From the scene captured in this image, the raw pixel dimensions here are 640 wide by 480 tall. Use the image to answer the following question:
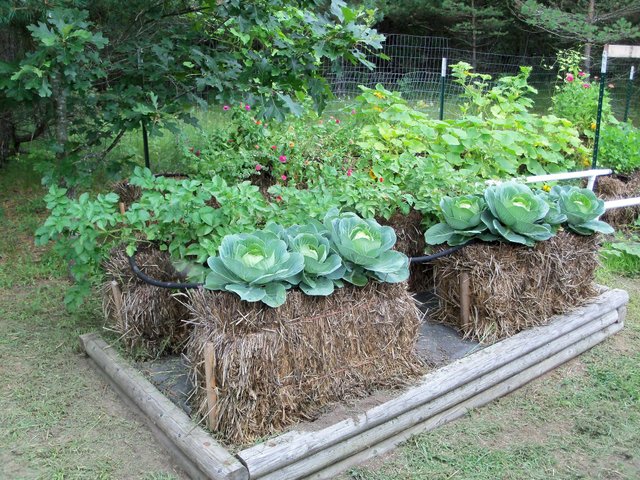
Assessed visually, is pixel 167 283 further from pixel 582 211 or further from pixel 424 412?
pixel 582 211

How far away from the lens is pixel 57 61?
307 centimetres

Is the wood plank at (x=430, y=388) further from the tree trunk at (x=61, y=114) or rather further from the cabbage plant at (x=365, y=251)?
the tree trunk at (x=61, y=114)

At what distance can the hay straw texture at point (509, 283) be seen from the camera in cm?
351

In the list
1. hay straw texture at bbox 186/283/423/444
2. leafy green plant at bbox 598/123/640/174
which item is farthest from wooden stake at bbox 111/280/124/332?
leafy green plant at bbox 598/123/640/174

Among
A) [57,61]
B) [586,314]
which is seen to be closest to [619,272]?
[586,314]

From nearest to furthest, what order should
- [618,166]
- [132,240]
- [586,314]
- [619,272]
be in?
[132,240] → [586,314] → [619,272] → [618,166]

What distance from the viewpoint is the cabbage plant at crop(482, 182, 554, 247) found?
11.4 feet

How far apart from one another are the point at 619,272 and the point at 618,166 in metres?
1.83

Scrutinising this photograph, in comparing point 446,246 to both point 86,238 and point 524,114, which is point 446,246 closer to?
point 86,238

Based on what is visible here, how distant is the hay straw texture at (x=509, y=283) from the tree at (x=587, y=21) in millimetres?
10046

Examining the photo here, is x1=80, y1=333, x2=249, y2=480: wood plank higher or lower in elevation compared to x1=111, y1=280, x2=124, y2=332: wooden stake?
lower

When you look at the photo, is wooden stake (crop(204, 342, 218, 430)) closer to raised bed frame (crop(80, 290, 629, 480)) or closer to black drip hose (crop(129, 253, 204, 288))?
raised bed frame (crop(80, 290, 629, 480))

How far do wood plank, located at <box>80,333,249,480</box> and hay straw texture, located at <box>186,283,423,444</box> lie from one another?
0.10 meters

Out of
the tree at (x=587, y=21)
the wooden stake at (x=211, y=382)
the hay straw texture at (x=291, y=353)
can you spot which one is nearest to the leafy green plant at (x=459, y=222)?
the hay straw texture at (x=291, y=353)
